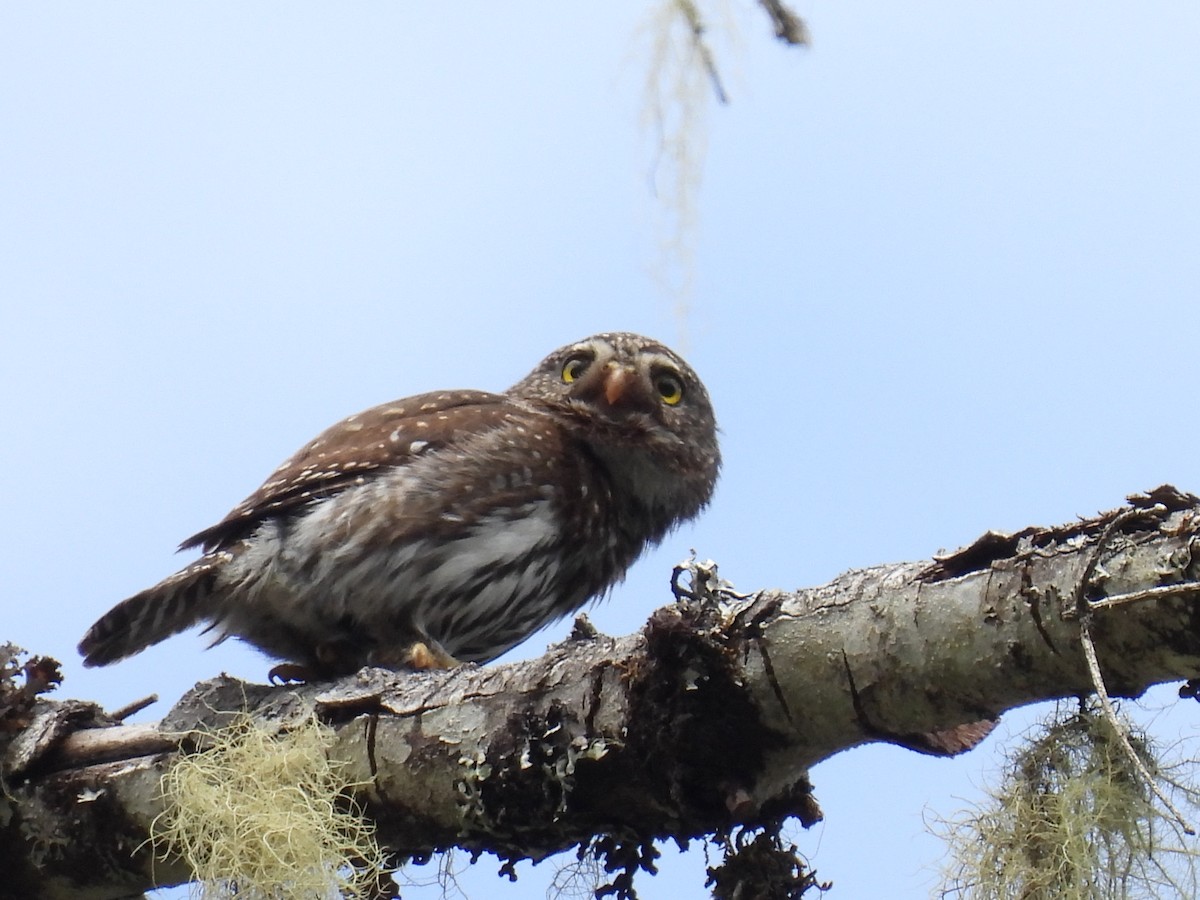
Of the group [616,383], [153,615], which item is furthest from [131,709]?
[616,383]

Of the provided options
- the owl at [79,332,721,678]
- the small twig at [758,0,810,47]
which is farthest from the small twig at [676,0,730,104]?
the owl at [79,332,721,678]

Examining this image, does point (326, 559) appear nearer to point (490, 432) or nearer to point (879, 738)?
point (490, 432)

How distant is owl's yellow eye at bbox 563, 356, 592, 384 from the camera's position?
507 cm

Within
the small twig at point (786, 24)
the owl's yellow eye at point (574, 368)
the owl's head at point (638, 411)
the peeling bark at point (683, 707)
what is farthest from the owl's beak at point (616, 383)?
the small twig at point (786, 24)

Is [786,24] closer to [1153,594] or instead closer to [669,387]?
[1153,594]

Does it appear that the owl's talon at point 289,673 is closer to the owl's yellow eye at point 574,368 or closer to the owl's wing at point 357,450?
the owl's wing at point 357,450

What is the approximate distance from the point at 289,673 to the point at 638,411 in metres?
1.46

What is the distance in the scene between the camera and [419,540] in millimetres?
4086

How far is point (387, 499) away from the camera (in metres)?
4.14

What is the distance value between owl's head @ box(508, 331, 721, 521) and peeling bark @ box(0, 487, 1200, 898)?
5.67ft

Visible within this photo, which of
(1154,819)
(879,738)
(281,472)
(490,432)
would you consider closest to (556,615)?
(490,432)

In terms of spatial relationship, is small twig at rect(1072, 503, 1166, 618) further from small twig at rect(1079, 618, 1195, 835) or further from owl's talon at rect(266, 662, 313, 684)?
owl's talon at rect(266, 662, 313, 684)

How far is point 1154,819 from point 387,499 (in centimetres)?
235

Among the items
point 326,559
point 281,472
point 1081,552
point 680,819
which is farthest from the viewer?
point 281,472
